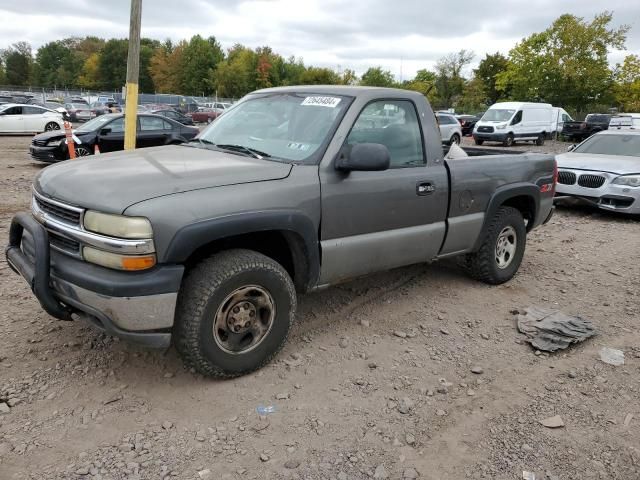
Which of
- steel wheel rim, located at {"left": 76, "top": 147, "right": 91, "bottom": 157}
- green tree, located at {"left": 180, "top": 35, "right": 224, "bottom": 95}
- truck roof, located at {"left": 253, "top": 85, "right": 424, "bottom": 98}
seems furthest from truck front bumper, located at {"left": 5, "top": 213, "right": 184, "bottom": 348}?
green tree, located at {"left": 180, "top": 35, "right": 224, "bottom": 95}

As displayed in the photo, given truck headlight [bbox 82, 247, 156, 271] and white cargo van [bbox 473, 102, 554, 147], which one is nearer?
truck headlight [bbox 82, 247, 156, 271]

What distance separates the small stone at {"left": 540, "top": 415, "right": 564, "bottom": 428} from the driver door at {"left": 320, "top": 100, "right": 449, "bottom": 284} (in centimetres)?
156

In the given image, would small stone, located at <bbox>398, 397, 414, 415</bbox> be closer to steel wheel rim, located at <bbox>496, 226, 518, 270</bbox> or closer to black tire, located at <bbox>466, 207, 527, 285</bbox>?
black tire, located at <bbox>466, 207, 527, 285</bbox>

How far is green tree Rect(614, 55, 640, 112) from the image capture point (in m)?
39.1

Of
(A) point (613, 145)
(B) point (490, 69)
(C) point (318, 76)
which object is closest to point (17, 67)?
(C) point (318, 76)

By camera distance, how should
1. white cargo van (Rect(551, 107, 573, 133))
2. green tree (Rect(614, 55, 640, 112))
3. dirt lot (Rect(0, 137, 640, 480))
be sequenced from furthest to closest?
green tree (Rect(614, 55, 640, 112))
white cargo van (Rect(551, 107, 573, 133))
dirt lot (Rect(0, 137, 640, 480))

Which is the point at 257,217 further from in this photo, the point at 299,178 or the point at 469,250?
the point at 469,250

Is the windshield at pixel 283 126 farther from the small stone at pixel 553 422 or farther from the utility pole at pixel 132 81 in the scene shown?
the utility pole at pixel 132 81

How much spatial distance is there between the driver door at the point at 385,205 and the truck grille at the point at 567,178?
592cm

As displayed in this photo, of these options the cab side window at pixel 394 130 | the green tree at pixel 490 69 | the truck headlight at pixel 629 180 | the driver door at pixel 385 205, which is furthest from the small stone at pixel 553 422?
the green tree at pixel 490 69

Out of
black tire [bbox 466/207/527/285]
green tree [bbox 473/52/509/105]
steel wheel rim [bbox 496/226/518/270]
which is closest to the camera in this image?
black tire [bbox 466/207/527/285]

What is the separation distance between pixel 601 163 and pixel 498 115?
17.5m

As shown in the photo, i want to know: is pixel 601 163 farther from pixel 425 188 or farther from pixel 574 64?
pixel 574 64

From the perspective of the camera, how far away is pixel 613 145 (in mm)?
10281
